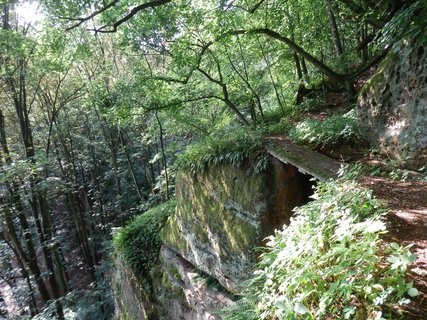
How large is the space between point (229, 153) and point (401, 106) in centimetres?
295

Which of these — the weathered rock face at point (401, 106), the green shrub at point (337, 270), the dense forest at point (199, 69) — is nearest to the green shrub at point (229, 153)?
the dense forest at point (199, 69)

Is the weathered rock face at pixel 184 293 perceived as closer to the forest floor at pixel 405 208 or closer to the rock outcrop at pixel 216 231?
the rock outcrop at pixel 216 231

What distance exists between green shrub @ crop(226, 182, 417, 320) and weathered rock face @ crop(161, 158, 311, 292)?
7.73 feet

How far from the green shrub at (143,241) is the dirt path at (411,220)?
6.54 meters

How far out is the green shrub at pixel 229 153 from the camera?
5.29 m

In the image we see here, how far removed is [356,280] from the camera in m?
1.73

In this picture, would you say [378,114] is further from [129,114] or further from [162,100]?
[129,114]

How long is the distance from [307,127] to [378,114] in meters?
→ 1.34

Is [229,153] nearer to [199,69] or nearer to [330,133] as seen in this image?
[330,133]

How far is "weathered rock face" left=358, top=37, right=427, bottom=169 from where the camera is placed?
3838mm

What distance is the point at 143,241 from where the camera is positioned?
9242mm

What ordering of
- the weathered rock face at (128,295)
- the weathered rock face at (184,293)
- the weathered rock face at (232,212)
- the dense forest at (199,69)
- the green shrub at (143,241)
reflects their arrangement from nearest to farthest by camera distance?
1. the weathered rock face at (232,212)
2. the dense forest at (199,69)
3. the weathered rock face at (184,293)
4. the weathered rock face at (128,295)
5. the green shrub at (143,241)

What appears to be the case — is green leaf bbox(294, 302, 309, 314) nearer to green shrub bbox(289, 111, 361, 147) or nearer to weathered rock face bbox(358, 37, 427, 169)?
weathered rock face bbox(358, 37, 427, 169)

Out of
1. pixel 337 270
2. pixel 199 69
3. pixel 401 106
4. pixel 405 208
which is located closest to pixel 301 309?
pixel 337 270
